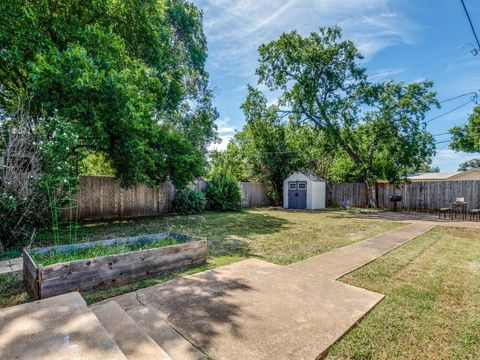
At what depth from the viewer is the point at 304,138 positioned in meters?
17.1

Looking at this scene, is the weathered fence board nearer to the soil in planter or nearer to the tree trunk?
the tree trunk

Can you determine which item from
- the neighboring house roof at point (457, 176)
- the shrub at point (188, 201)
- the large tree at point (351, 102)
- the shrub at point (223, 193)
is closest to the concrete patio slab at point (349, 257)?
the shrub at point (188, 201)

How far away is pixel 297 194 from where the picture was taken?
623 inches

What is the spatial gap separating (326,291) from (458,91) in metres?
15.9

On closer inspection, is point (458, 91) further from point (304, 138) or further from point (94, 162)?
point (94, 162)

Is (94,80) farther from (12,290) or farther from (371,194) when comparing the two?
(371,194)

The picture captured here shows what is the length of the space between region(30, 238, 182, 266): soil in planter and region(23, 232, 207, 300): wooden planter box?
0.11 m

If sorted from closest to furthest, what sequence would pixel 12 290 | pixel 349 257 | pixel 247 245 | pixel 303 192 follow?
pixel 12 290 → pixel 349 257 → pixel 247 245 → pixel 303 192

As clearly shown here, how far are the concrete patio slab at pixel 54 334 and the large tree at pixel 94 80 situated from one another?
401cm

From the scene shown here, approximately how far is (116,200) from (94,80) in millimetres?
5048

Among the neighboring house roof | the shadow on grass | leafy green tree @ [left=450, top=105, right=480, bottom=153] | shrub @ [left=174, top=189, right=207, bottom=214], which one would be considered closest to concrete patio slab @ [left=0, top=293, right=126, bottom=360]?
the shadow on grass

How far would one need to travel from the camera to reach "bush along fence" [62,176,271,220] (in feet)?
29.0

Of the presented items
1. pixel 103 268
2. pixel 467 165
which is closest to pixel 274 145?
pixel 103 268

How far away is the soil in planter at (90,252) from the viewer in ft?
10.4
